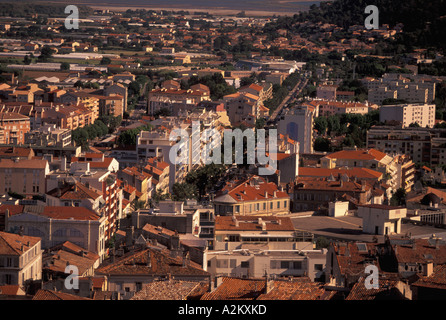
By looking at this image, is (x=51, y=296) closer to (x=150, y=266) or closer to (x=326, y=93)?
(x=150, y=266)

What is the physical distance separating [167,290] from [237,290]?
47cm

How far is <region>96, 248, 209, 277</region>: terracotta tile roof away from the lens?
8.70 m

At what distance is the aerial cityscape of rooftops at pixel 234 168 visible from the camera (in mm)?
8844

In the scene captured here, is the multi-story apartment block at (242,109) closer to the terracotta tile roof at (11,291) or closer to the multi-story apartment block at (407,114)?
the multi-story apartment block at (407,114)

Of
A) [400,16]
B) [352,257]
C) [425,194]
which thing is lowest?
[425,194]

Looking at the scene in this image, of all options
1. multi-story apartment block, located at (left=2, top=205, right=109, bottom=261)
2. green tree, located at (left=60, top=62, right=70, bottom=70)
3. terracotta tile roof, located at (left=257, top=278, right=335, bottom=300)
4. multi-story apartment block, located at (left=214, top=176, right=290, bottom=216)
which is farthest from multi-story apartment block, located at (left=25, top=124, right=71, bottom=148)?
green tree, located at (left=60, top=62, right=70, bottom=70)

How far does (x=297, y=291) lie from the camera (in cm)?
709

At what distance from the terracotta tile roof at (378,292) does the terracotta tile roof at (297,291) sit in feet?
0.53

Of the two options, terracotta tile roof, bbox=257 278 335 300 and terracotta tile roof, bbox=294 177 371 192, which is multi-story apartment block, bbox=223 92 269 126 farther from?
terracotta tile roof, bbox=257 278 335 300

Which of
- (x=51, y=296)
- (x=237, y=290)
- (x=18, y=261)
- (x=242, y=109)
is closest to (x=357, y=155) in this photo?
(x=242, y=109)

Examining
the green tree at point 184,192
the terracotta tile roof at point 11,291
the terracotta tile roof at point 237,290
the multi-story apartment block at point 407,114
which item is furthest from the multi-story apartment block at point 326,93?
the terracotta tile roof at point 237,290

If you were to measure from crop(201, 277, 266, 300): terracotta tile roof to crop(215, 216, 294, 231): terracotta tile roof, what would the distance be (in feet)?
13.3

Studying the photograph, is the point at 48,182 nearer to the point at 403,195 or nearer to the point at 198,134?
the point at 403,195
